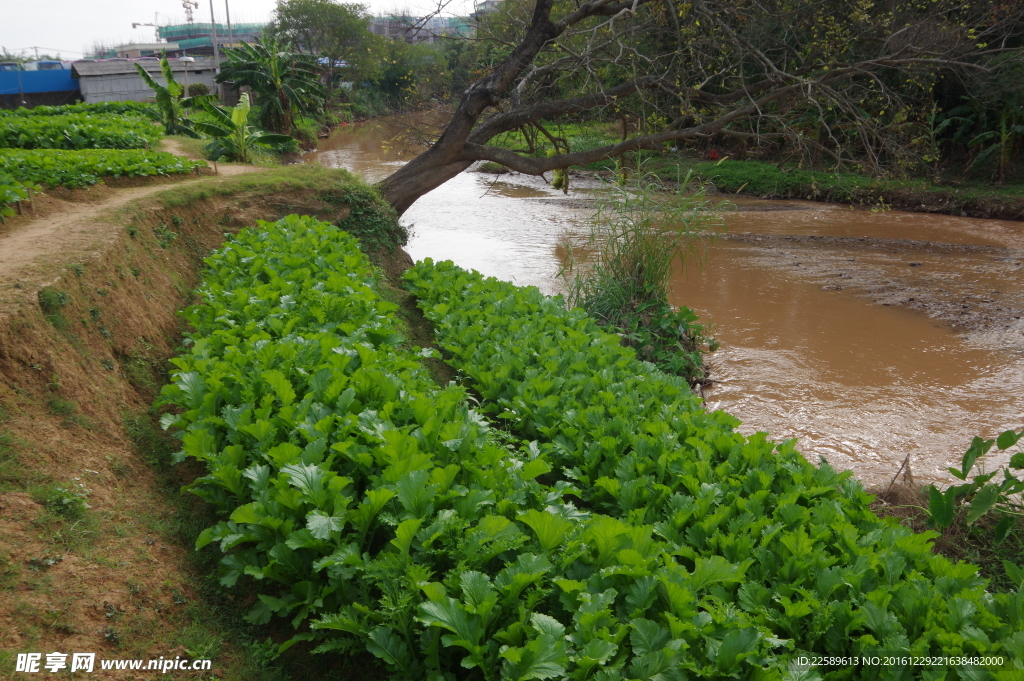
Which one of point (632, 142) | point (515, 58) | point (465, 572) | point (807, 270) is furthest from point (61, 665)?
point (807, 270)

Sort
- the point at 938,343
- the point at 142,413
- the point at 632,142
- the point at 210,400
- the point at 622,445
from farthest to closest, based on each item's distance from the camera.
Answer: the point at 632,142, the point at 938,343, the point at 142,413, the point at 622,445, the point at 210,400

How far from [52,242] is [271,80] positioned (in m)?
23.9

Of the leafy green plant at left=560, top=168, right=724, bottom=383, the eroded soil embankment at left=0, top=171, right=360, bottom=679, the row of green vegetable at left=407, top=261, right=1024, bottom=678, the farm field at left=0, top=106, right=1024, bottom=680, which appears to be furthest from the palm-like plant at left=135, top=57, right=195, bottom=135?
the row of green vegetable at left=407, top=261, right=1024, bottom=678

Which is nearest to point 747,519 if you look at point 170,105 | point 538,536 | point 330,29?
point 538,536

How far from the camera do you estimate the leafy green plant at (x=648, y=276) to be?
8750 millimetres

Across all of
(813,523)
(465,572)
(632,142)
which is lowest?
(813,523)

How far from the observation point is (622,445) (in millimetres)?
4449

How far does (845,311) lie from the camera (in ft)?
37.2

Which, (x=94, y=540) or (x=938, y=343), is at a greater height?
(x=94, y=540)

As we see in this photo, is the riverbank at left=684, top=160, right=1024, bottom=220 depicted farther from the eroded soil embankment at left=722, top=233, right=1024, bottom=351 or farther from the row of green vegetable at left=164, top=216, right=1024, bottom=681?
the row of green vegetable at left=164, top=216, right=1024, bottom=681

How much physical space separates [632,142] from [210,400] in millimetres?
8648

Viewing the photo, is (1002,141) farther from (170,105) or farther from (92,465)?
(92,465)

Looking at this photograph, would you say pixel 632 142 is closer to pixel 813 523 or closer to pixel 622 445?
pixel 622 445

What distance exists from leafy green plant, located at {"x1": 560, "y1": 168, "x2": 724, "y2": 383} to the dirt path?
5.37 meters
